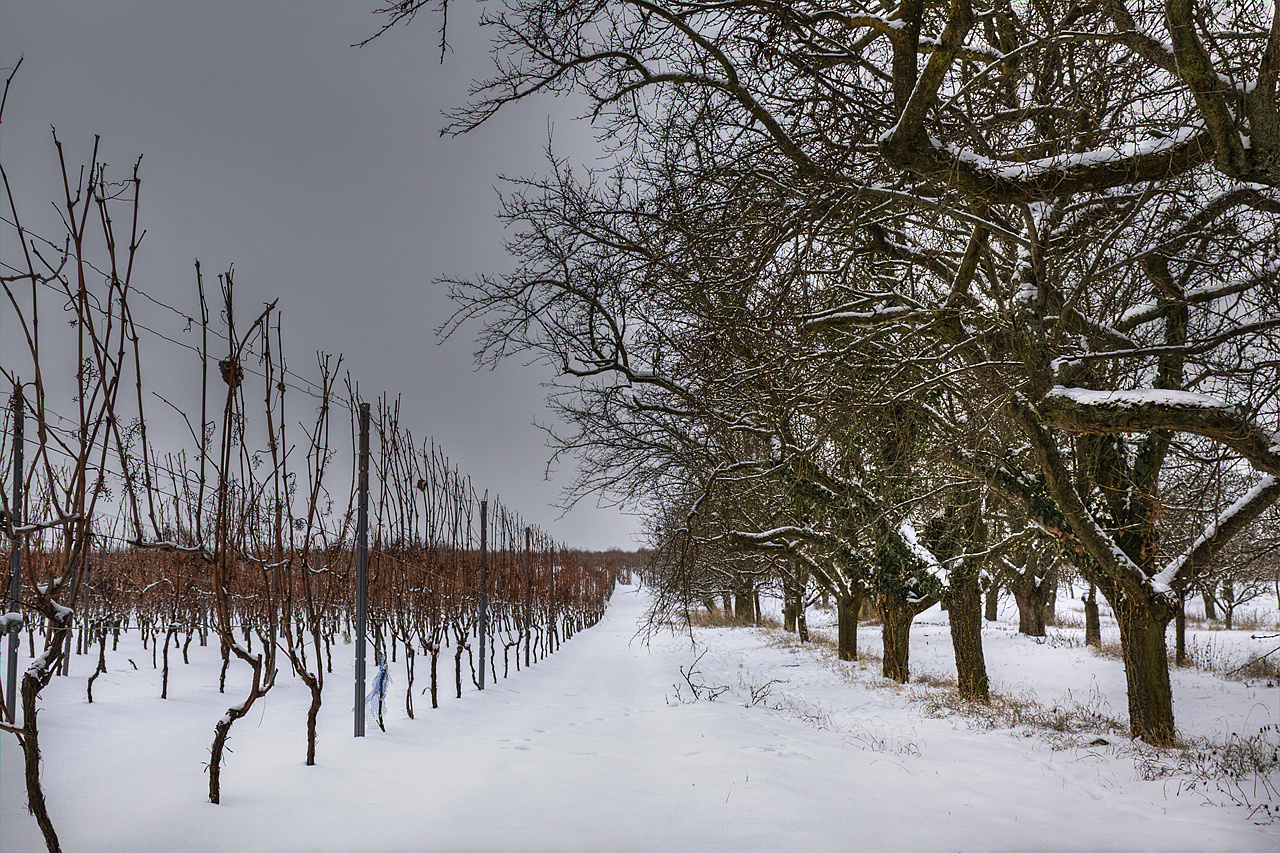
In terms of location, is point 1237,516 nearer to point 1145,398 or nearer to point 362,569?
point 1145,398

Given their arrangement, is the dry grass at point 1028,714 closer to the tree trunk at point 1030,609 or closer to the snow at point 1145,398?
the snow at point 1145,398

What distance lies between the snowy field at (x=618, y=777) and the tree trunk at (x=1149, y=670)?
0.28 m

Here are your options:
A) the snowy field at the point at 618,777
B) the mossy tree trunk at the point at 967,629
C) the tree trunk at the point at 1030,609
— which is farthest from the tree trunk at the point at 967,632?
the tree trunk at the point at 1030,609

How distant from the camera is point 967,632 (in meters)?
10.2

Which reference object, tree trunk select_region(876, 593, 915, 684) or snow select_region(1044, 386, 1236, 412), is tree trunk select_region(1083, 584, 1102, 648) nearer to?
tree trunk select_region(876, 593, 915, 684)

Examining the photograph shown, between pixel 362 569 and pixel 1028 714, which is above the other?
pixel 362 569

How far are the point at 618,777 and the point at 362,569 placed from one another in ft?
9.18

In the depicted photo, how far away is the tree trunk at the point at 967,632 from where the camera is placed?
998 centimetres

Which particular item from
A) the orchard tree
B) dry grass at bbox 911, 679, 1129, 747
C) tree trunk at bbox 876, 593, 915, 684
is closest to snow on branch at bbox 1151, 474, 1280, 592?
the orchard tree

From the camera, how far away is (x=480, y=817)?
13.2 feet

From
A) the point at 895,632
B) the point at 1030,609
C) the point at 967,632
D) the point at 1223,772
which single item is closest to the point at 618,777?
the point at 1223,772

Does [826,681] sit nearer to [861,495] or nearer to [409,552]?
[861,495]

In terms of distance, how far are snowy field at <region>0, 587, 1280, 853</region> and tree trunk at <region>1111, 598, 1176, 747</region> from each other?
28 cm

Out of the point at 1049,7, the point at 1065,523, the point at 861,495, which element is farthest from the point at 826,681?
the point at 1049,7
